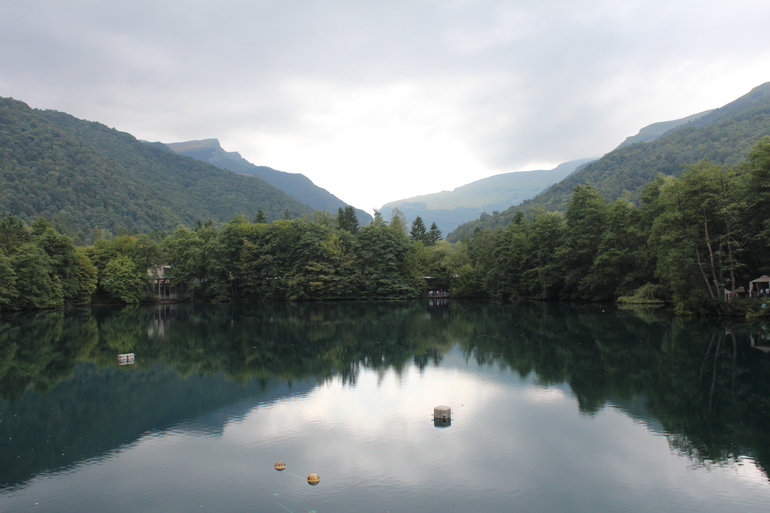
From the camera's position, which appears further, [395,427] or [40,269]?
[40,269]

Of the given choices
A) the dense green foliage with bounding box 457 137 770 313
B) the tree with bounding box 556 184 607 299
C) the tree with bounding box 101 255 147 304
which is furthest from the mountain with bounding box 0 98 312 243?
the tree with bounding box 556 184 607 299

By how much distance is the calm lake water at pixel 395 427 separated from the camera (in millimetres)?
8211

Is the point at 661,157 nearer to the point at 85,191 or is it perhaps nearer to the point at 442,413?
the point at 442,413

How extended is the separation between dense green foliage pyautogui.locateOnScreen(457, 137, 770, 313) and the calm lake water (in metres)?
10.0

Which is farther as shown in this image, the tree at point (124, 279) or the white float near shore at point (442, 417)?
the tree at point (124, 279)

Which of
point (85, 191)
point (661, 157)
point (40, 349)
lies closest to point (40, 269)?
point (40, 349)

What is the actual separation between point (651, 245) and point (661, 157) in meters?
110

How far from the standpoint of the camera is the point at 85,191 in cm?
13075

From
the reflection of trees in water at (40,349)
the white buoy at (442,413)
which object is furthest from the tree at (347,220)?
the white buoy at (442,413)

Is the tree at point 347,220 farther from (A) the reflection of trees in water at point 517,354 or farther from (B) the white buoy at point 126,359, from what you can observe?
(B) the white buoy at point 126,359

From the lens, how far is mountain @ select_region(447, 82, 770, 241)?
419 ft

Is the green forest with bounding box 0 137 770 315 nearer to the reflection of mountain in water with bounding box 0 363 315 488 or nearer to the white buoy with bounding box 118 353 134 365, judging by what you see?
the reflection of mountain in water with bounding box 0 363 315 488

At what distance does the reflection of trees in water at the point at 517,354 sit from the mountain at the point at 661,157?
3750 inches

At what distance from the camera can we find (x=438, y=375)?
17.3 metres
